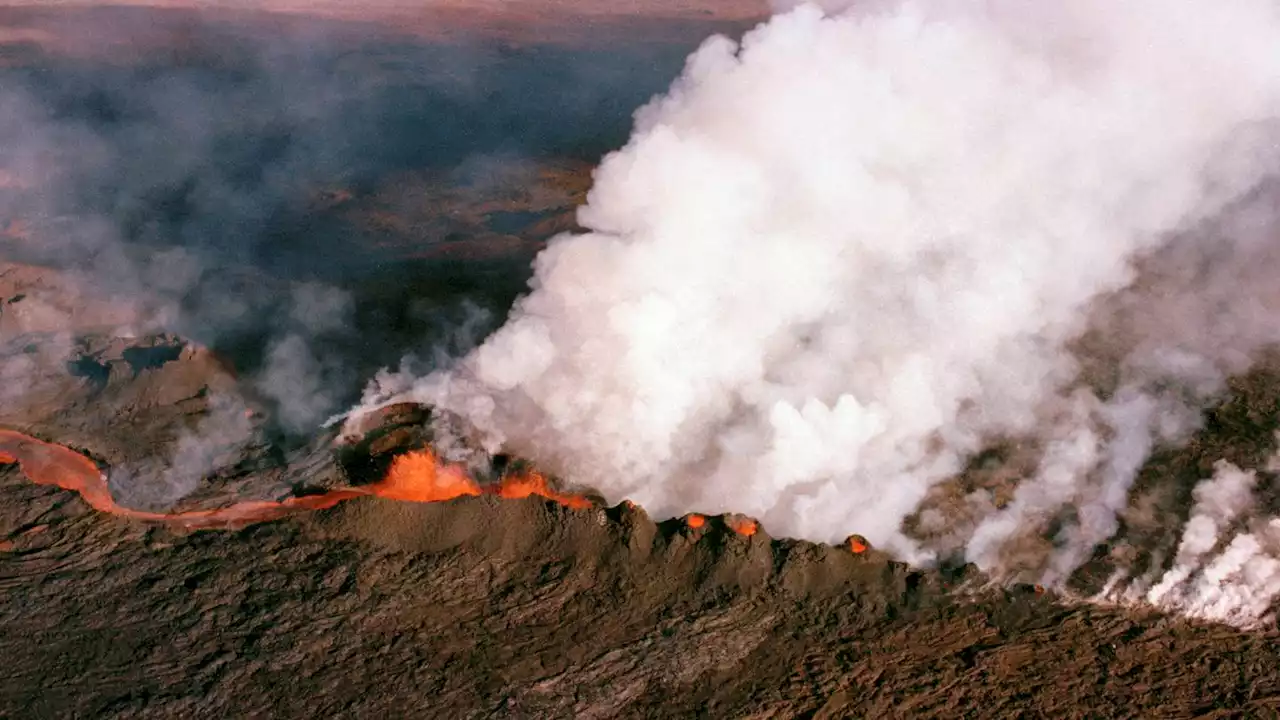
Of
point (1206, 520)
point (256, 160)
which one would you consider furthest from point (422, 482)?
point (256, 160)

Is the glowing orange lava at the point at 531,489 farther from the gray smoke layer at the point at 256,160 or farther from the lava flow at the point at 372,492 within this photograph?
the gray smoke layer at the point at 256,160

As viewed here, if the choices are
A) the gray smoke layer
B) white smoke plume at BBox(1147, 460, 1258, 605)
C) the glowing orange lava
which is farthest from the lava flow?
white smoke plume at BBox(1147, 460, 1258, 605)

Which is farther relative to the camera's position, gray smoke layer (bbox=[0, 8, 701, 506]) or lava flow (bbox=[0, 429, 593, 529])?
gray smoke layer (bbox=[0, 8, 701, 506])

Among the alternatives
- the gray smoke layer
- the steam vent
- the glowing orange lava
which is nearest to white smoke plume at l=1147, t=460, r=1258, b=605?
the steam vent

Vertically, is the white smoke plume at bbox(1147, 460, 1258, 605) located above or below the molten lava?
above

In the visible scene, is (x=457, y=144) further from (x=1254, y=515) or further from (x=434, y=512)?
(x=1254, y=515)

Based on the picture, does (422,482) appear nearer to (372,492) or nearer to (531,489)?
(372,492)

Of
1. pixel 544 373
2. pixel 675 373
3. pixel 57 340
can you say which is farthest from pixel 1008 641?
pixel 57 340

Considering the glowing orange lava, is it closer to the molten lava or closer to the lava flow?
the lava flow
